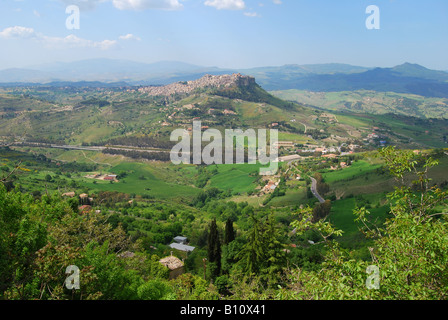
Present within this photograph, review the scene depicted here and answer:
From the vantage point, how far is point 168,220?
52.2m

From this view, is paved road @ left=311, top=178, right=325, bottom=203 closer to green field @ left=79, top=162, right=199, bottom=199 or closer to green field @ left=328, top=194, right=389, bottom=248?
green field @ left=328, top=194, right=389, bottom=248

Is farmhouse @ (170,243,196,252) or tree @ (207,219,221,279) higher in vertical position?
tree @ (207,219,221,279)

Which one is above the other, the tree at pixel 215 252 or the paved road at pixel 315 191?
the tree at pixel 215 252

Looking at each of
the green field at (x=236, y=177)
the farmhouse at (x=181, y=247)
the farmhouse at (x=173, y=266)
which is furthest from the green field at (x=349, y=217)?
the green field at (x=236, y=177)

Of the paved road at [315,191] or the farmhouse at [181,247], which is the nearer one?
the farmhouse at [181,247]

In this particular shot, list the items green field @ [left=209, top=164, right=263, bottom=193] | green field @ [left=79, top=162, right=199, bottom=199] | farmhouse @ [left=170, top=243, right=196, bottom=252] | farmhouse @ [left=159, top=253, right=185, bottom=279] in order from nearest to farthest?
1. farmhouse @ [left=159, top=253, right=185, bottom=279]
2. farmhouse @ [left=170, top=243, right=196, bottom=252]
3. green field @ [left=79, top=162, right=199, bottom=199]
4. green field @ [left=209, top=164, right=263, bottom=193]

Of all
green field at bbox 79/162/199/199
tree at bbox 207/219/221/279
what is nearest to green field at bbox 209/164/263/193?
green field at bbox 79/162/199/199

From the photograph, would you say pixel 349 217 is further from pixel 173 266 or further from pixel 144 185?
pixel 144 185

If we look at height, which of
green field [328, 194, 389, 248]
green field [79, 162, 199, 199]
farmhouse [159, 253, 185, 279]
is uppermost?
farmhouse [159, 253, 185, 279]

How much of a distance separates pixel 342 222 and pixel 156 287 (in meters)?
40.7

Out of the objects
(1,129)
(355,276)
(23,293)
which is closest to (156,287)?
(23,293)

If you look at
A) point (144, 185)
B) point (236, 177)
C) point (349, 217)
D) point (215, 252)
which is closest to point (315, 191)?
point (349, 217)

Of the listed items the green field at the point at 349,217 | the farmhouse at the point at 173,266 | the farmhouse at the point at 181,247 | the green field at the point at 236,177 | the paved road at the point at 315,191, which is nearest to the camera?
the farmhouse at the point at 173,266

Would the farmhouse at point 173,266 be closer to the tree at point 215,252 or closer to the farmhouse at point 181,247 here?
the tree at point 215,252
